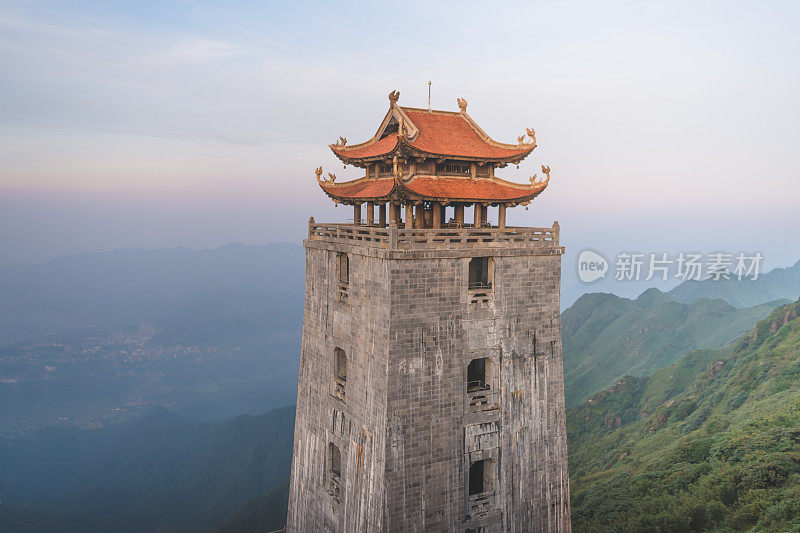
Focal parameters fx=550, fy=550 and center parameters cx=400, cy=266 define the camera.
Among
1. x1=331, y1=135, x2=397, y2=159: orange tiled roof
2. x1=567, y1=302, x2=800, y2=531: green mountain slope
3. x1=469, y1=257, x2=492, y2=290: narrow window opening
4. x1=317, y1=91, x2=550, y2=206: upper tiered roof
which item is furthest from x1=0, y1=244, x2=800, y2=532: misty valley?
x1=331, y1=135, x2=397, y2=159: orange tiled roof

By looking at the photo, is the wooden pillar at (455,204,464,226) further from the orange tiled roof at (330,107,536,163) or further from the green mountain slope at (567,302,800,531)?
the green mountain slope at (567,302,800,531)

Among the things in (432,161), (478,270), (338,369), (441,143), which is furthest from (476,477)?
(441,143)

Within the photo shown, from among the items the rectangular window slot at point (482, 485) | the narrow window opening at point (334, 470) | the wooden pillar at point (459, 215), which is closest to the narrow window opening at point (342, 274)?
the wooden pillar at point (459, 215)

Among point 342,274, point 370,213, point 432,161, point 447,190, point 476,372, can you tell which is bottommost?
point 476,372

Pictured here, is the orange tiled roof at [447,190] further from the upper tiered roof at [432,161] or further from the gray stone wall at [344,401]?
the gray stone wall at [344,401]

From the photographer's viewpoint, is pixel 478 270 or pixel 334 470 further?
pixel 334 470

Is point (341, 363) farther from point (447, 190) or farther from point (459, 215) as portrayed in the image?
point (447, 190)

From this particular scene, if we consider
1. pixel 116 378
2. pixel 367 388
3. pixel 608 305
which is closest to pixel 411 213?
pixel 367 388
